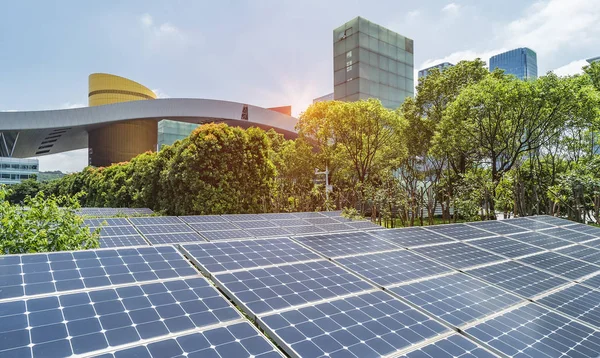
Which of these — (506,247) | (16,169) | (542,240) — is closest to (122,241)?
(506,247)

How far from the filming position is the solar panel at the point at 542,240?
9.43 metres

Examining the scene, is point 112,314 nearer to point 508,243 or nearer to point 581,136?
point 508,243

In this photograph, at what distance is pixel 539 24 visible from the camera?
19953mm

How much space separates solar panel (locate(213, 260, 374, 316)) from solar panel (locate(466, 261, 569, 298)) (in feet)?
8.71

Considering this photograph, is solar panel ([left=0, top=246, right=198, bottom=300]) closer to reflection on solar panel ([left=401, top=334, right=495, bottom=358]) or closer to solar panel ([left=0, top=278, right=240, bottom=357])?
solar panel ([left=0, top=278, right=240, bottom=357])

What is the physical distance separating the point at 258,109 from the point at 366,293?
77.9 m

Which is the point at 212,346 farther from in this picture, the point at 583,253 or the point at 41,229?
the point at 583,253

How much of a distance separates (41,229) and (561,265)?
12443 millimetres

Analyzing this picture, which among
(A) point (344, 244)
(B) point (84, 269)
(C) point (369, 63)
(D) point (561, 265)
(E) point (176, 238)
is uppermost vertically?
(C) point (369, 63)

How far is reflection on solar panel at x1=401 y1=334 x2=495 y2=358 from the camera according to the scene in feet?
11.4

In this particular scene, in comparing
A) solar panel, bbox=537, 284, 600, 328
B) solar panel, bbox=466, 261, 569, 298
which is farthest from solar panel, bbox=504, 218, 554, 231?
solar panel, bbox=537, 284, 600, 328

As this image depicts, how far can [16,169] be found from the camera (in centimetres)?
7531

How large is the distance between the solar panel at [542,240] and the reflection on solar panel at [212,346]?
30.0 ft

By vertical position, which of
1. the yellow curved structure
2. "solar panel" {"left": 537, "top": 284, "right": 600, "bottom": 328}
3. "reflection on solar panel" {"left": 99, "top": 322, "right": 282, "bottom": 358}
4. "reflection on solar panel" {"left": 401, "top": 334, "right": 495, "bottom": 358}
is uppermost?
the yellow curved structure
